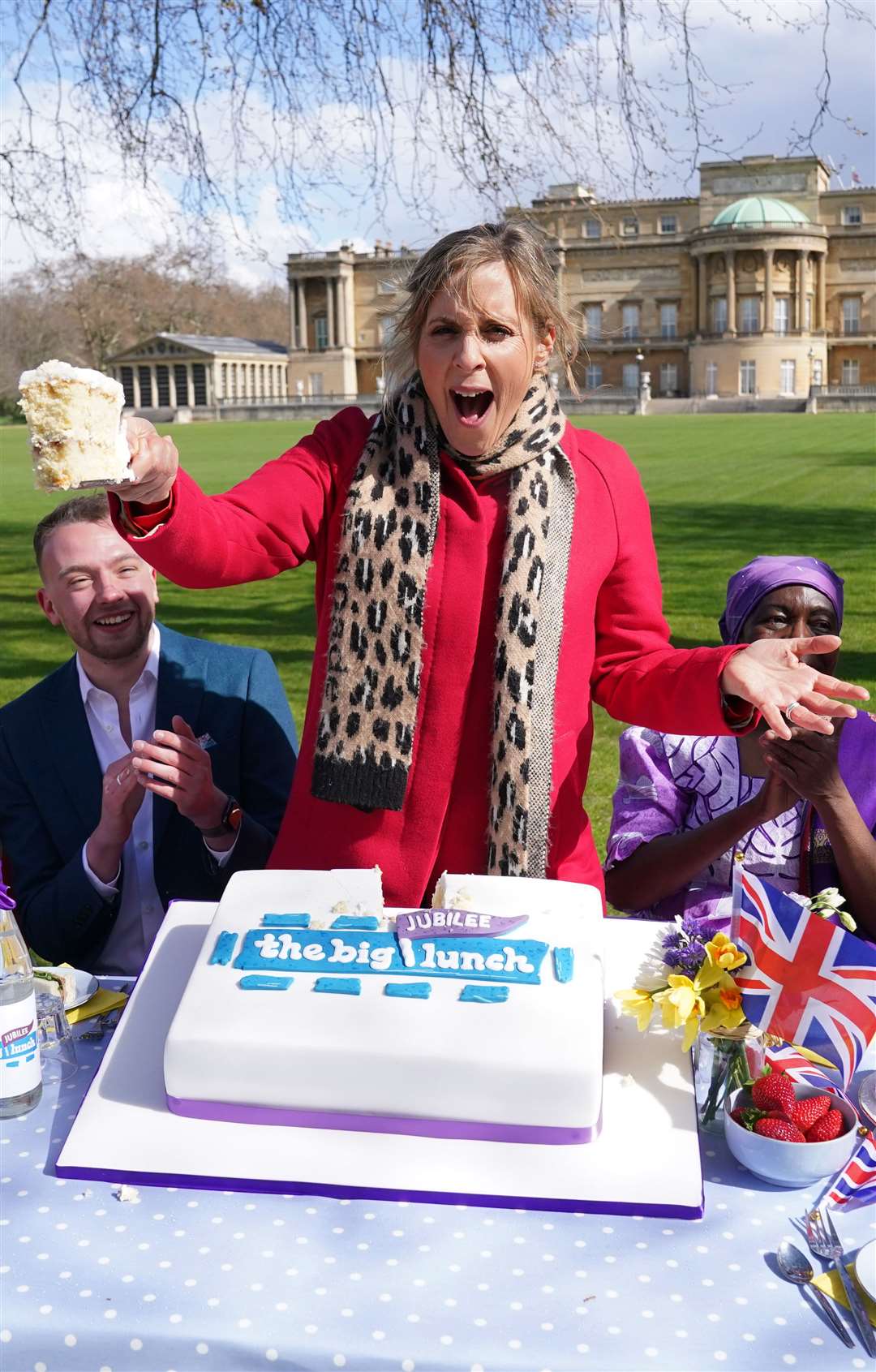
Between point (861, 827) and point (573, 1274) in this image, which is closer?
point (573, 1274)

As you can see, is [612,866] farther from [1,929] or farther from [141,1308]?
[141,1308]

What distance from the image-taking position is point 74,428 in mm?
1606

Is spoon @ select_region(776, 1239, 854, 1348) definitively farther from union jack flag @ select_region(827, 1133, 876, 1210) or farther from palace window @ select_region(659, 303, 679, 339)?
palace window @ select_region(659, 303, 679, 339)

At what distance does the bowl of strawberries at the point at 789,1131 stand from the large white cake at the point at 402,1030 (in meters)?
0.19

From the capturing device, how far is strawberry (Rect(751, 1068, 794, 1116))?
153cm

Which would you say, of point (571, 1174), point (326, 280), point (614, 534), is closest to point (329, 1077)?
point (571, 1174)

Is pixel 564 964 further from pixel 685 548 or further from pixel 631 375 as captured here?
pixel 631 375

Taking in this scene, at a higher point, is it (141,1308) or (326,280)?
(326,280)

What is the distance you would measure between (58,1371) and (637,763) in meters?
1.77

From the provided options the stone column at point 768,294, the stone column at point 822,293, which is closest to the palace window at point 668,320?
the stone column at point 768,294

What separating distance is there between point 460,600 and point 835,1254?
1067 millimetres

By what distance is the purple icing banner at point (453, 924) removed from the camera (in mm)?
1589

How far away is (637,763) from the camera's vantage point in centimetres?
276

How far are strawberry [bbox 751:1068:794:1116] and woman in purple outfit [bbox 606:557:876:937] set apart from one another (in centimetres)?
87
